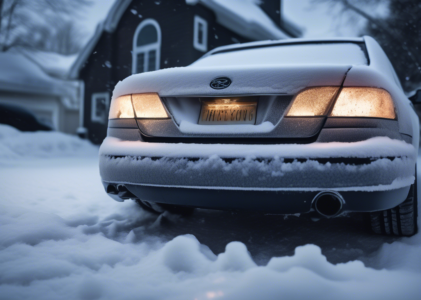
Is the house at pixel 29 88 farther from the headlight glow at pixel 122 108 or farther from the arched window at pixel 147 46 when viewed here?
the headlight glow at pixel 122 108

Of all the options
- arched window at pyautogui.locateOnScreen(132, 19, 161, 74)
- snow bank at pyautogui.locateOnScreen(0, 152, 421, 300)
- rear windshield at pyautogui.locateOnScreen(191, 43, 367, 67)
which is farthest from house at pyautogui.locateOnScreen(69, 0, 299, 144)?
snow bank at pyautogui.locateOnScreen(0, 152, 421, 300)

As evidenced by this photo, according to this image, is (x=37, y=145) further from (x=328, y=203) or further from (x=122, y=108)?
(x=328, y=203)

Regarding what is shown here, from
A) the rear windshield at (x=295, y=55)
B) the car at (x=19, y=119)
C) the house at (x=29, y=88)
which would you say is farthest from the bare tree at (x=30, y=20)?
the rear windshield at (x=295, y=55)

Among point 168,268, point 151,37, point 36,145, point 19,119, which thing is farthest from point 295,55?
point 151,37

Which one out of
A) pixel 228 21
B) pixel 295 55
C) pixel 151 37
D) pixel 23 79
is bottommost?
pixel 23 79

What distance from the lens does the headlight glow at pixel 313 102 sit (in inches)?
74.5

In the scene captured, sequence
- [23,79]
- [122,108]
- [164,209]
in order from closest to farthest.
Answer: [122,108], [164,209], [23,79]

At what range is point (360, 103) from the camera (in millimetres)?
1886

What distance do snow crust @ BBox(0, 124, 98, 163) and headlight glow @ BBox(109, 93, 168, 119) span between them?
7248mm

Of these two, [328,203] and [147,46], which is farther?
[147,46]

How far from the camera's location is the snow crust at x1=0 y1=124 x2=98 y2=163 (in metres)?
9.60

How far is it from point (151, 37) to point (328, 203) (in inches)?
562

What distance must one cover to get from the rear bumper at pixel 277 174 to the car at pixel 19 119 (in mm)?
11697

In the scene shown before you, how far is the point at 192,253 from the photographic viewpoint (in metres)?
1.87
